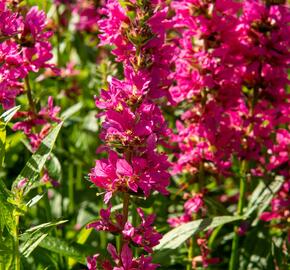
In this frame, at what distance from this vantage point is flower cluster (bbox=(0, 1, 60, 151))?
2.67m

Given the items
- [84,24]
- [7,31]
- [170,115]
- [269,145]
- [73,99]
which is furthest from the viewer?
[84,24]

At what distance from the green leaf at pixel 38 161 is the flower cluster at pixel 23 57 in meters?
0.26

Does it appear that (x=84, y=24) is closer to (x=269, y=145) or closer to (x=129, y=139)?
(x=269, y=145)

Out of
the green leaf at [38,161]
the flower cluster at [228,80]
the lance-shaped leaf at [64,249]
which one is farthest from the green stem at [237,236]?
the green leaf at [38,161]

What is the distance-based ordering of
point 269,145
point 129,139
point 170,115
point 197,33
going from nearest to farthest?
point 129,139, point 197,33, point 269,145, point 170,115

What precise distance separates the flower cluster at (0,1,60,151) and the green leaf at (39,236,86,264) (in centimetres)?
60

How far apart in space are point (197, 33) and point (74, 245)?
4.53 ft

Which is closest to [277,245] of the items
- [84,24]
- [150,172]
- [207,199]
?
[207,199]

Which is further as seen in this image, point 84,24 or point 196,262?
point 84,24

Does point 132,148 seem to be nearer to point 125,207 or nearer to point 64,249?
point 125,207

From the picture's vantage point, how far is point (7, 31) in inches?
103

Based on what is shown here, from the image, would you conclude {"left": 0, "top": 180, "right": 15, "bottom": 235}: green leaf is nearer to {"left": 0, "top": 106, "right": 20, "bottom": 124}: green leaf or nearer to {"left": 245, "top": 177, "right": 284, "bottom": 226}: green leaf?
{"left": 0, "top": 106, "right": 20, "bottom": 124}: green leaf

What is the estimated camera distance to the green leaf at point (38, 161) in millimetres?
2551

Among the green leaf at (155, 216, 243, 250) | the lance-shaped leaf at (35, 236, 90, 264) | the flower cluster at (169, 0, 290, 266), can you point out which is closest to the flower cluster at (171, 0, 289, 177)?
the flower cluster at (169, 0, 290, 266)
